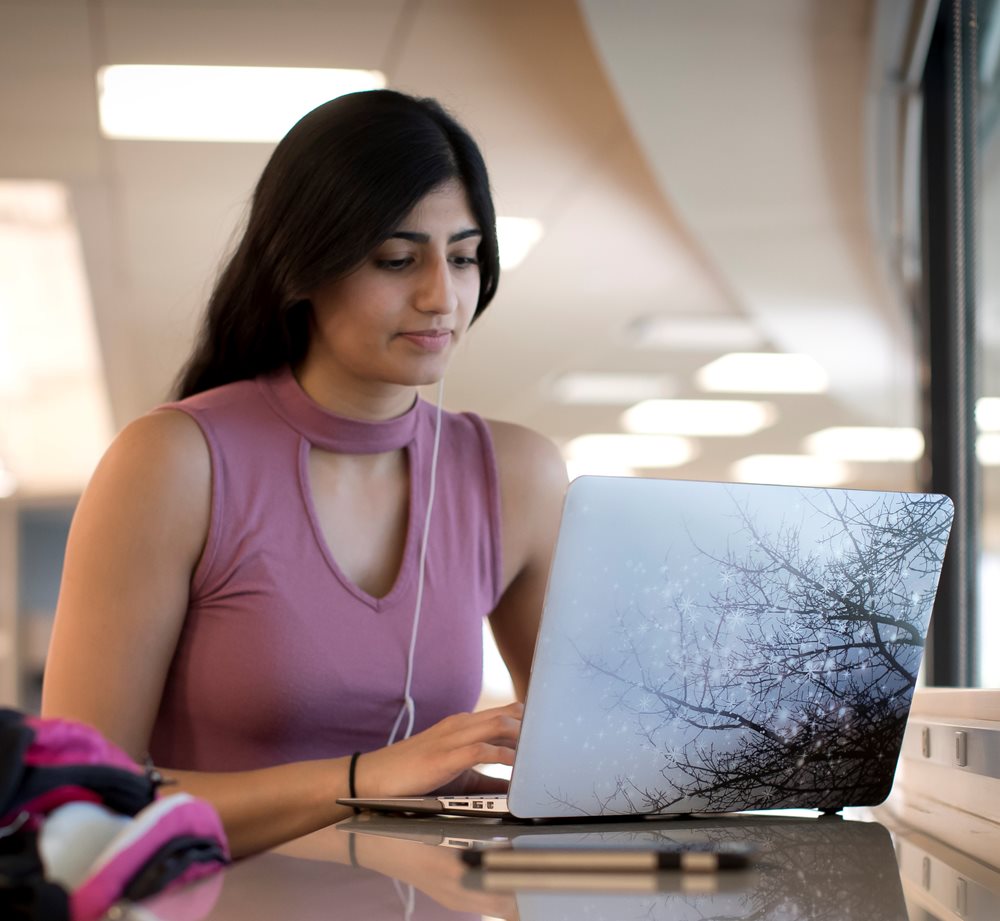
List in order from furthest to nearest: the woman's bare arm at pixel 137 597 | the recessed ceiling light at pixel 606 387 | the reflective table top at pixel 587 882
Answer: the recessed ceiling light at pixel 606 387 → the woman's bare arm at pixel 137 597 → the reflective table top at pixel 587 882

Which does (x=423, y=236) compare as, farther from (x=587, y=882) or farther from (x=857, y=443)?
(x=857, y=443)

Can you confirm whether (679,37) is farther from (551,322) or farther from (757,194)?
(551,322)

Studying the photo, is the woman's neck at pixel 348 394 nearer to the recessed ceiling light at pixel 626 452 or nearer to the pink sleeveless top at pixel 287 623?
the pink sleeveless top at pixel 287 623

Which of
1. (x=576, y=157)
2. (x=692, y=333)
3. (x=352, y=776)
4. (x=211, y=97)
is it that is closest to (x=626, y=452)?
(x=692, y=333)

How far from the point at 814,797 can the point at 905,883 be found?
27cm

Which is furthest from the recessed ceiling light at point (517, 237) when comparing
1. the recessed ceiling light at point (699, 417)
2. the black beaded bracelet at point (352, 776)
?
the black beaded bracelet at point (352, 776)

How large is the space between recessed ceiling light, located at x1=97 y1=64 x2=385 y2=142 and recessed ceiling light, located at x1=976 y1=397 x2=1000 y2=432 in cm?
201

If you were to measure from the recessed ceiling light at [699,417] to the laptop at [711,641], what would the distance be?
24.2ft

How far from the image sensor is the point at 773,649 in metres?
0.97

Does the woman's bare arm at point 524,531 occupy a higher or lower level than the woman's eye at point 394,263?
lower

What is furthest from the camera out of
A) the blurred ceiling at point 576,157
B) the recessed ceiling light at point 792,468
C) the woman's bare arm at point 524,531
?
the recessed ceiling light at point 792,468

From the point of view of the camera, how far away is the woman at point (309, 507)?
1.38 m

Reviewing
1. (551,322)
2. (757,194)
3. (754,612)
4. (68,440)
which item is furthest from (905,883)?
(68,440)

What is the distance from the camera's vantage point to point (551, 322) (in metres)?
6.30
